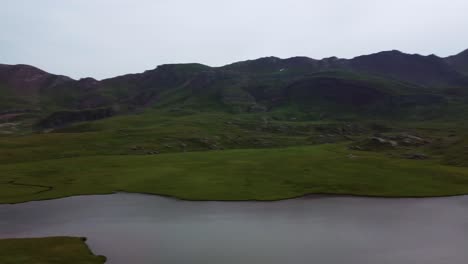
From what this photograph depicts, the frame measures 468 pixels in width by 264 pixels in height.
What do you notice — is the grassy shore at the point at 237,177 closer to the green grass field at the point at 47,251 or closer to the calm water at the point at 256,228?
the calm water at the point at 256,228

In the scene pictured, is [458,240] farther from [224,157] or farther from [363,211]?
[224,157]

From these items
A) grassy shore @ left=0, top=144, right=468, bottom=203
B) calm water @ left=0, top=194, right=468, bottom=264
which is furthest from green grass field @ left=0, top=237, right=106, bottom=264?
grassy shore @ left=0, top=144, right=468, bottom=203

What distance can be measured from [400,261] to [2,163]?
4686 inches

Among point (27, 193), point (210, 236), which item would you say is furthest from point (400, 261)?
point (27, 193)

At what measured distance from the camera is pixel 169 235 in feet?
187

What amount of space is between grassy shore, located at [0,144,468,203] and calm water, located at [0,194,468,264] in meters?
5.90

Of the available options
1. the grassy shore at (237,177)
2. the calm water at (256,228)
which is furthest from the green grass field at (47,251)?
the grassy shore at (237,177)

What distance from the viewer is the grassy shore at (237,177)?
283ft

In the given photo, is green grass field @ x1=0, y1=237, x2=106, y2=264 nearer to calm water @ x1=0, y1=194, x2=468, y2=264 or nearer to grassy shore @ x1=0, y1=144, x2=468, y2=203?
calm water @ x1=0, y1=194, x2=468, y2=264

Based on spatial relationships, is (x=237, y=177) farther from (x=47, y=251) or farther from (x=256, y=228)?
(x=47, y=251)

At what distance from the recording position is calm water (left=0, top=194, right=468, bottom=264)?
157ft

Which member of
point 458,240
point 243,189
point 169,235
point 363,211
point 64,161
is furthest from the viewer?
point 64,161

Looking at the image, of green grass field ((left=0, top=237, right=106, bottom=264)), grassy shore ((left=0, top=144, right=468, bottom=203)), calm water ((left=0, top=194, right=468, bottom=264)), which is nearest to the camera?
green grass field ((left=0, top=237, right=106, bottom=264))

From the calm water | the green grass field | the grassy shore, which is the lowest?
the green grass field
